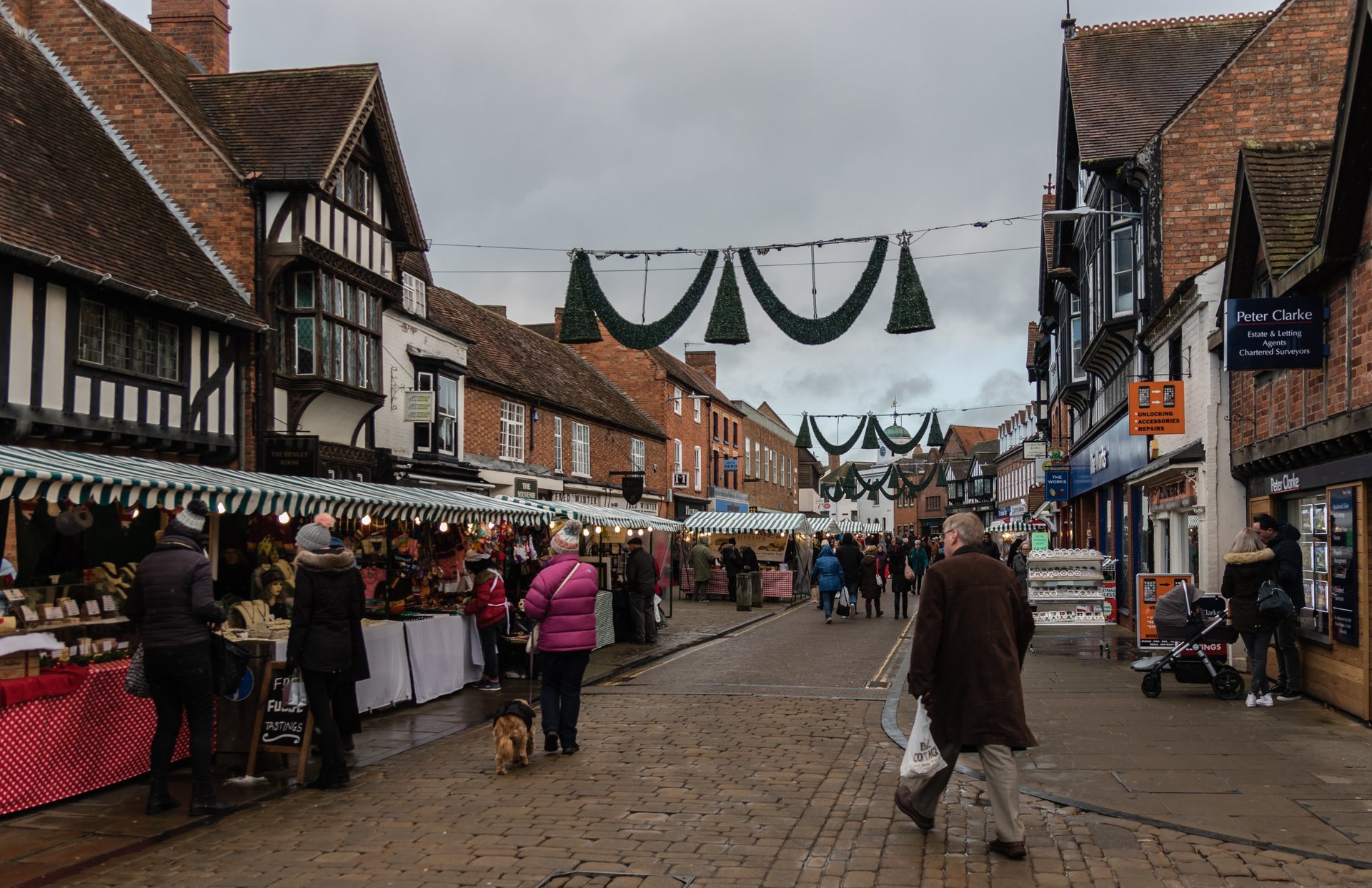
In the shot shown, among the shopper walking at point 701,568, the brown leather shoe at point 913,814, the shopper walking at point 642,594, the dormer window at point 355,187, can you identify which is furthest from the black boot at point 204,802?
the shopper walking at point 701,568

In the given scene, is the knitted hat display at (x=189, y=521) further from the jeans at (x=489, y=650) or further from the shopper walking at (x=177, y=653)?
the jeans at (x=489, y=650)

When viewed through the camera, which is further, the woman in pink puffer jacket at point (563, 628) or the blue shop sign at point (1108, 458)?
the blue shop sign at point (1108, 458)

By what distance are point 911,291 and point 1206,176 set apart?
6876mm

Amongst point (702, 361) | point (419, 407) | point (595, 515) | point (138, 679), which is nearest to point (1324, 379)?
point (138, 679)

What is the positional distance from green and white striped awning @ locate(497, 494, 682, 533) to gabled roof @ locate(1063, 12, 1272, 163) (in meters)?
9.94

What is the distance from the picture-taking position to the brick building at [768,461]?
56062mm

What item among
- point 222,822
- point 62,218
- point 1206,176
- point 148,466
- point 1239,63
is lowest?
point 222,822

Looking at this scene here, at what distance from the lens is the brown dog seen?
7.96m

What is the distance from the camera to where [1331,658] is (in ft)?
34.1

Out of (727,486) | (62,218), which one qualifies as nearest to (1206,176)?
(62,218)

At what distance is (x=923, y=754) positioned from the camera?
606cm

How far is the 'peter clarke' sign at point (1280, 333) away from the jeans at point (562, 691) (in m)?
7.00

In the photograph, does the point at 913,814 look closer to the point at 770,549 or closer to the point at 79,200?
the point at 79,200

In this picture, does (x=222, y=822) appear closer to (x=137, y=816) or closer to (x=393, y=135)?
(x=137, y=816)
